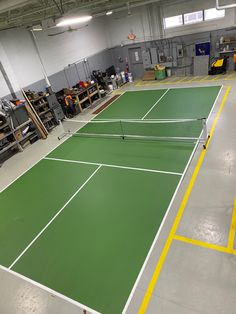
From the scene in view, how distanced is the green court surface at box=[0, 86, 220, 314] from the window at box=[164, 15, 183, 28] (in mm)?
9682

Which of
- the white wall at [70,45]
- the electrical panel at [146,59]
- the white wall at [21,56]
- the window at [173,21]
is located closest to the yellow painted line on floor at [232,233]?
the white wall at [21,56]

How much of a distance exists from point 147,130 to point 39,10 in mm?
6491

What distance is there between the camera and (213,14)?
15.5 metres

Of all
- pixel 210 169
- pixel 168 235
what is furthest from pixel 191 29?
pixel 168 235

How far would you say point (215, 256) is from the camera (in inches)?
188

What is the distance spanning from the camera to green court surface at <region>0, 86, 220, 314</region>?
4.92m

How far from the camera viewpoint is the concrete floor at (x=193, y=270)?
13.7 feet

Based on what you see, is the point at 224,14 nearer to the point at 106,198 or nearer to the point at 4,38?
the point at 4,38

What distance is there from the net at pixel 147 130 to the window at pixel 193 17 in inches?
392

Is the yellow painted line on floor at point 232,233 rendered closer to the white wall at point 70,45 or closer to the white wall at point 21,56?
the white wall at point 21,56

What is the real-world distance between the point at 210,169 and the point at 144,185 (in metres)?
2.10

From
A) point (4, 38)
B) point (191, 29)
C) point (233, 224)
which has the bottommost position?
point (233, 224)

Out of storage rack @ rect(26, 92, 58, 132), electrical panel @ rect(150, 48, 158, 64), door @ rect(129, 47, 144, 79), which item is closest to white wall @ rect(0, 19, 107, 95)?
storage rack @ rect(26, 92, 58, 132)

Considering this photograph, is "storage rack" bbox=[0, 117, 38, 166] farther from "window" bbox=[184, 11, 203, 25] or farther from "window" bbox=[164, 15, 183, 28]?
"window" bbox=[184, 11, 203, 25]
